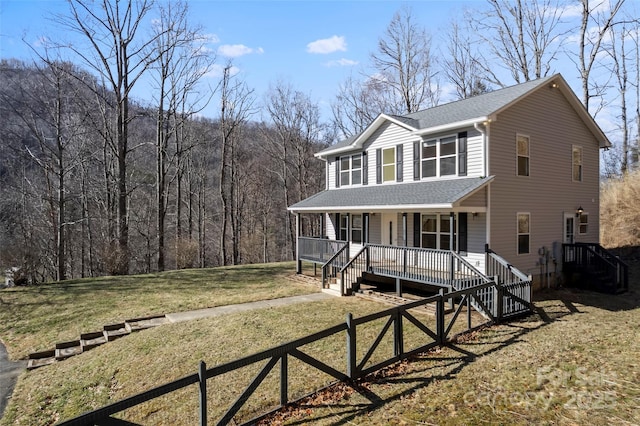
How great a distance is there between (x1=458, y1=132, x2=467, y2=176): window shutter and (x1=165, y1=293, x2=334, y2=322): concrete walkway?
6621 millimetres

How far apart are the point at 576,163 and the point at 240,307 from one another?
50.3 ft

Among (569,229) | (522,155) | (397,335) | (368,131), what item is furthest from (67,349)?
(569,229)

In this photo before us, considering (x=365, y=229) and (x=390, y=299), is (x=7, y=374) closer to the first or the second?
(x=390, y=299)

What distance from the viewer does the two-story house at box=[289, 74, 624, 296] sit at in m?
12.2

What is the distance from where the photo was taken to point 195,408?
229 inches

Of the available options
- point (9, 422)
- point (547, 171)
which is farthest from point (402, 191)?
point (9, 422)

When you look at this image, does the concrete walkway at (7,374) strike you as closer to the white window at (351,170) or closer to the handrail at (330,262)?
the handrail at (330,262)

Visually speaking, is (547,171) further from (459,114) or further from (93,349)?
(93,349)

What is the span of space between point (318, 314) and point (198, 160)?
1123 inches

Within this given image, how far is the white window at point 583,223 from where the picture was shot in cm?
1567

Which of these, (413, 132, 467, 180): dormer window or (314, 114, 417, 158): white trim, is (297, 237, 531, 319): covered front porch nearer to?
(413, 132, 467, 180): dormer window

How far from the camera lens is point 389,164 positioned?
1609cm

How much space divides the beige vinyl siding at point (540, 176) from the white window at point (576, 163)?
25 cm

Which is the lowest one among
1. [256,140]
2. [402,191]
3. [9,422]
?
[9,422]
